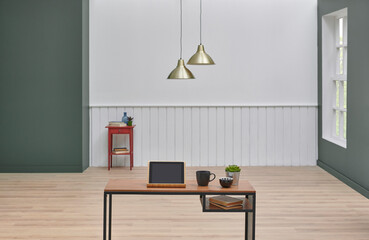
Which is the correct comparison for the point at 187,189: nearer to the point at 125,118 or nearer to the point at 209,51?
the point at 125,118

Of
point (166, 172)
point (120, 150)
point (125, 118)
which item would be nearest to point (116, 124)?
point (125, 118)

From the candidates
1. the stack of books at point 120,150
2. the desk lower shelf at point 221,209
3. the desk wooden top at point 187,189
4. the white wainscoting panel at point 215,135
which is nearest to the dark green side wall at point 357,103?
the white wainscoting panel at point 215,135

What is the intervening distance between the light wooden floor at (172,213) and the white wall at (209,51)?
1.62m

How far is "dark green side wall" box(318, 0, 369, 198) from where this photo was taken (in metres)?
6.21

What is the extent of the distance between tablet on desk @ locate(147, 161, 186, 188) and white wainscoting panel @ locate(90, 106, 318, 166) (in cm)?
440

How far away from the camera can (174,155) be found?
8297 mm

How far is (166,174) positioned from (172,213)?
164 centimetres

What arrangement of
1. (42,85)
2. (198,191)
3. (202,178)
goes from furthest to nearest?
(42,85), (202,178), (198,191)

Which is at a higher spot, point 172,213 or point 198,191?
point 198,191

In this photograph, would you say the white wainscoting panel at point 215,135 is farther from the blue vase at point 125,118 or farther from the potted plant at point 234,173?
the potted plant at point 234,173

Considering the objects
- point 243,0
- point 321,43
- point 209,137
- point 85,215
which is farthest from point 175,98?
point 85,215

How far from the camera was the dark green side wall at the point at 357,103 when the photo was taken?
20.4 ft

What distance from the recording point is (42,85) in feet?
25.3

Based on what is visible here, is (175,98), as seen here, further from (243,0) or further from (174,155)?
(243,0)
